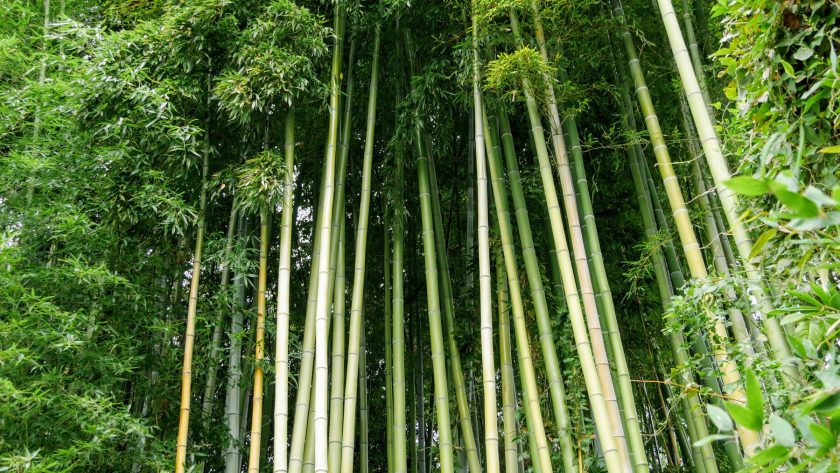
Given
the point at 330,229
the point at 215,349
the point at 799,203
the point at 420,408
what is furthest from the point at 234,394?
the point at 799,203

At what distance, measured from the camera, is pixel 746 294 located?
2.03 metres

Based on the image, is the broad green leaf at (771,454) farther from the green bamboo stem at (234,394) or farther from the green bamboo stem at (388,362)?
the green bamboo stem at (234,394)

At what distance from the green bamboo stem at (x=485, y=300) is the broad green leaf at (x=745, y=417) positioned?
218 centimetres

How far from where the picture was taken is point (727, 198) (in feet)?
6.95

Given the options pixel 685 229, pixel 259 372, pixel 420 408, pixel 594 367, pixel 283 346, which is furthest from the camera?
pixel 420 408

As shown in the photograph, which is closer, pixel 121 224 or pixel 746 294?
pixel 746 294

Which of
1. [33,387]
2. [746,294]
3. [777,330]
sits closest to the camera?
[777,330]

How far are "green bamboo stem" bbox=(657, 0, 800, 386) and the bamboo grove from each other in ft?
0.07

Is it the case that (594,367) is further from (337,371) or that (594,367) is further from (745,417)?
(745,417)

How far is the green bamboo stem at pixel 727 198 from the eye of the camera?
5.99 ft

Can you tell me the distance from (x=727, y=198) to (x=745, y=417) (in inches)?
53.3

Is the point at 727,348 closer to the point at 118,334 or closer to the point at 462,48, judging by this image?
the point at 462,48

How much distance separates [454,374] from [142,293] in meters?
1.80

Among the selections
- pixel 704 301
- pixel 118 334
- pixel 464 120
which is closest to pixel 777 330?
pixel 704 301
